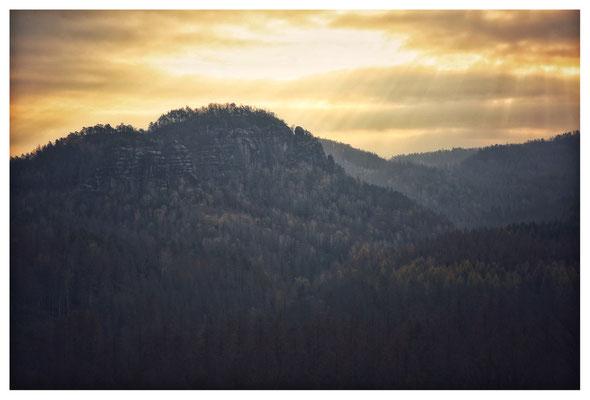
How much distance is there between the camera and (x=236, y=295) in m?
140

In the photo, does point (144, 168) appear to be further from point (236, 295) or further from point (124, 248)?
point (236, 295)

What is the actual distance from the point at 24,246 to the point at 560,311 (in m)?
74.8

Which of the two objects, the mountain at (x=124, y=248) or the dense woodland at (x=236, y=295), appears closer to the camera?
the dense woodland at (x=236, y=295)

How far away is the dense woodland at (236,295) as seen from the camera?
87188 millimetres

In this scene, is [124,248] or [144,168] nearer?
[124,248]

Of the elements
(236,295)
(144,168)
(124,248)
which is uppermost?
(144,168)

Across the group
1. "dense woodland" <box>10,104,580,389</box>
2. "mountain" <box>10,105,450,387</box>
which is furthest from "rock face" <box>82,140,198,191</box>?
"dense woodland" <box>10,104,580,389</box>

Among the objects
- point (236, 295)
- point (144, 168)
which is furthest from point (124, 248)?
point (144, 168)

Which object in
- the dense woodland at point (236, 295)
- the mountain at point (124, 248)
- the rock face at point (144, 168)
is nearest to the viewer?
the dense woodland at point (236, 295)

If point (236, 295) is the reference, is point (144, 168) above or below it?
above

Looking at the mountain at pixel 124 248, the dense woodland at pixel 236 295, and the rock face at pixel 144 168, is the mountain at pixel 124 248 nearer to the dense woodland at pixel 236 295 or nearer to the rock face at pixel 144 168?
the rock face at pixel 144 168

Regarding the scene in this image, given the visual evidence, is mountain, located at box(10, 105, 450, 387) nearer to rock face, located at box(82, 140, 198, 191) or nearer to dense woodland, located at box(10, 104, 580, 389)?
rock face, located at box(82, 140, 198, 191)

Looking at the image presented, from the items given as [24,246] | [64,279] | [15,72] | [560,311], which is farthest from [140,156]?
[560,311]

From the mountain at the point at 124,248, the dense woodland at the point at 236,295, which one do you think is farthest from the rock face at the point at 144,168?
the dense woodland at the point at 236,295
